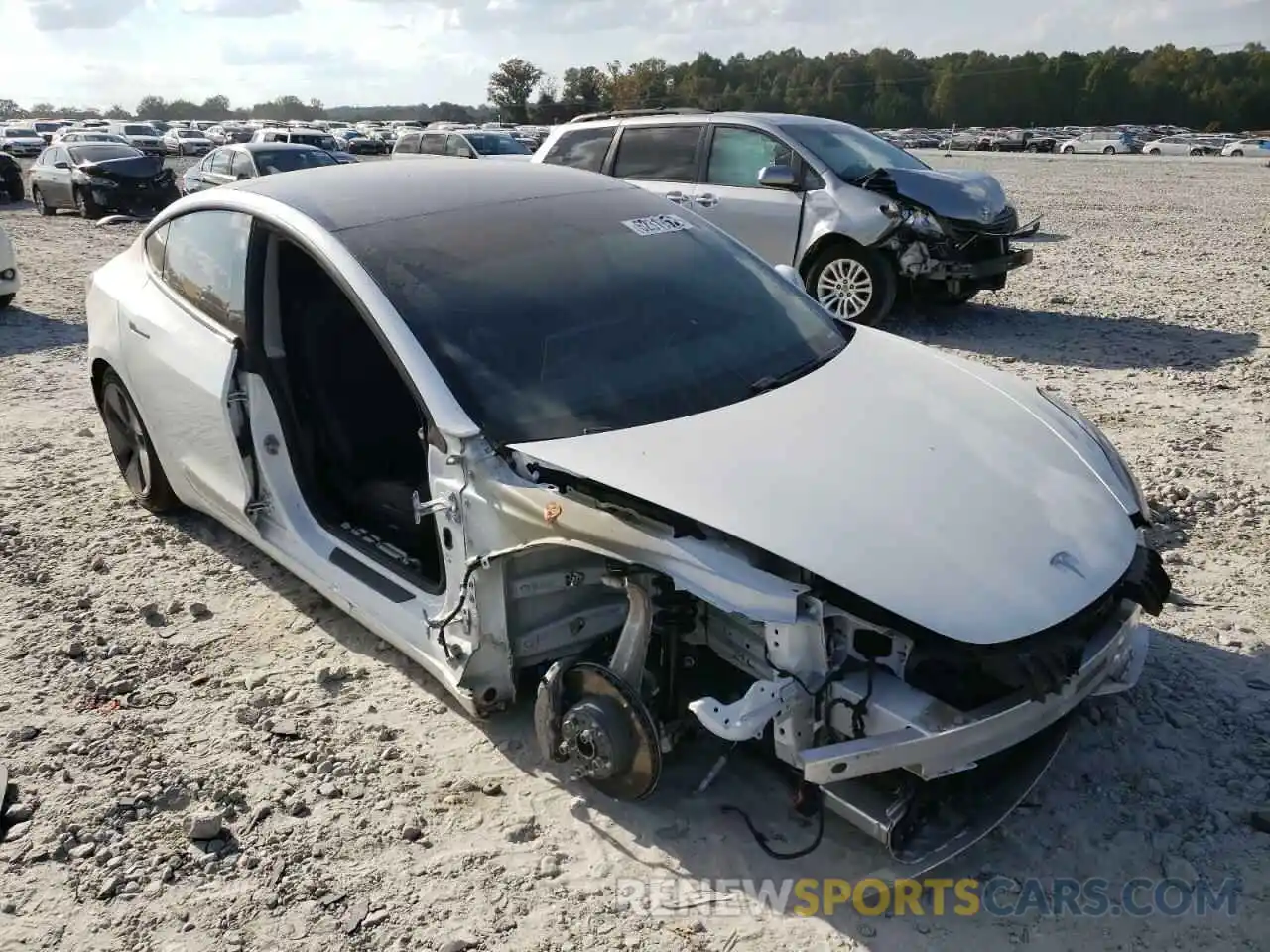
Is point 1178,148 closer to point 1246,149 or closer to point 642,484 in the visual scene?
point 1246,149

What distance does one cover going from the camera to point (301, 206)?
3752 millimetres

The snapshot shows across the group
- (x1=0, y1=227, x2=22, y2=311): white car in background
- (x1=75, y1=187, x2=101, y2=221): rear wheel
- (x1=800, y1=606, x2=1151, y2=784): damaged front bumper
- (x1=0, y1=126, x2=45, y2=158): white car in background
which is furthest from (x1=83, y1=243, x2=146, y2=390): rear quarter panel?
(x1=0, y1=126, x2=45, y2=158): white car in background

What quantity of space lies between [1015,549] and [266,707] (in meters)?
2.50

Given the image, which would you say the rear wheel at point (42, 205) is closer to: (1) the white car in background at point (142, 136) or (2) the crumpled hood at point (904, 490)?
(1) the white car in background at point (142, 136)

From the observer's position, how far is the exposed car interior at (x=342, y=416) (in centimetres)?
387

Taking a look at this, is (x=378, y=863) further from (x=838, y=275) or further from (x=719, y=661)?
(x=838, y=275)

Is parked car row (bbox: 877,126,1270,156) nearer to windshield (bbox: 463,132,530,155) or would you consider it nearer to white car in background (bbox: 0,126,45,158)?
windshield (bbox: 463,132,530,155)

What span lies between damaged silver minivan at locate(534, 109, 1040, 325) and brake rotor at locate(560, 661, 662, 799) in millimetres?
6453

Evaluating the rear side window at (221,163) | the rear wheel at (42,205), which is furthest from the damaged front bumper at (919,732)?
the rear wheel at (42,205)

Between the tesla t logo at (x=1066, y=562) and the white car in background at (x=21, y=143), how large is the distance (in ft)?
167

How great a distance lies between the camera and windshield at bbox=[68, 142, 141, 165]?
1927cm

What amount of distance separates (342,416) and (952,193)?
6270 millimetres

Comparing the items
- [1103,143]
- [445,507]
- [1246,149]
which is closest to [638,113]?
[445,507]

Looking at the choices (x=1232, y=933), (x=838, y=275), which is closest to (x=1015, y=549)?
(x=1232, y=933)
